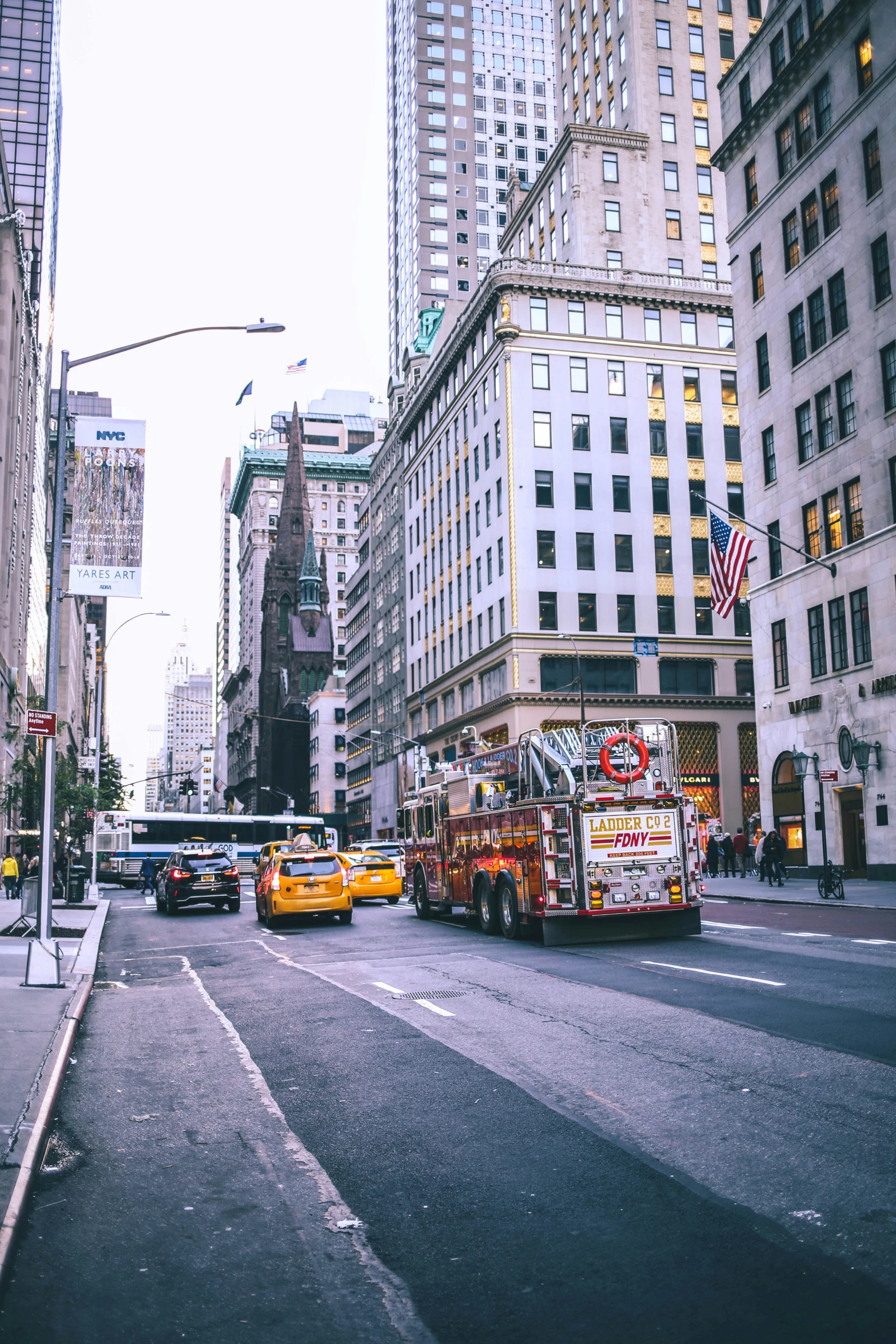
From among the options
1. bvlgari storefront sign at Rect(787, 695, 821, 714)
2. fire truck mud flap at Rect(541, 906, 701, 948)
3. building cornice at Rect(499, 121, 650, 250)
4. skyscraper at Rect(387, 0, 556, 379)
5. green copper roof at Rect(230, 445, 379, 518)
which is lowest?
fire truck mud flap at Rect(541, 906, 701, 948)

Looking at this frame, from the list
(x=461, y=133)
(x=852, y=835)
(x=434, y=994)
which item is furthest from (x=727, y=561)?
(x=461, y=133)

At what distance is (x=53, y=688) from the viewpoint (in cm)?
1755

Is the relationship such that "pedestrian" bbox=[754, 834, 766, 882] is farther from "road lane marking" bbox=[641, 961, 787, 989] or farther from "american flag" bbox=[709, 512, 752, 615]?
"road lane marking" bbox=[641, 961, 787, 989]

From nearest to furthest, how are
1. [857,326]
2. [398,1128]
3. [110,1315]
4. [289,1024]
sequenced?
1. [110,1315]
2. [398,1128]
3. [289,1024]
4. [857,326]

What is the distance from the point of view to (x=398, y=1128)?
7.45 meters

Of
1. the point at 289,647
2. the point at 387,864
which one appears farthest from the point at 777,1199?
the point at 289,647

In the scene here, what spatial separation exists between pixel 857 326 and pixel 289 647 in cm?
13187

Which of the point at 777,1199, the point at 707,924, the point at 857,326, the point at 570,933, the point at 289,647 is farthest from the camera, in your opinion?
the point at 289,647

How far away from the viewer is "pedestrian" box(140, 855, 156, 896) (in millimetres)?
54156

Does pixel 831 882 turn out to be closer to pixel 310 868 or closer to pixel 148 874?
pixel 310 868

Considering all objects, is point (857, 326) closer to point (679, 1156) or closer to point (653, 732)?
point (653, 732)

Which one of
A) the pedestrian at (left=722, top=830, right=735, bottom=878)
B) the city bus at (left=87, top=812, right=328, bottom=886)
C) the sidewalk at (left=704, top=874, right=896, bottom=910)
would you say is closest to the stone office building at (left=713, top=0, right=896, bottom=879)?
the sidewalk at (left=704, top=874, right=896, bottom=910)

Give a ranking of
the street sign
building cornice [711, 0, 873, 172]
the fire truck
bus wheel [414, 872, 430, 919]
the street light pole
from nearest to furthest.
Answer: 1. the street light pole
2. the street sign
3. the fire truck
4. bus wheel [414, 872, 430, 919]
5. building cornice [711, 0, 873, 172]

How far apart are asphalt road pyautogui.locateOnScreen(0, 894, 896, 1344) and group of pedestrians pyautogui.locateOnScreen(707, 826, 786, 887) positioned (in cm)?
2447
